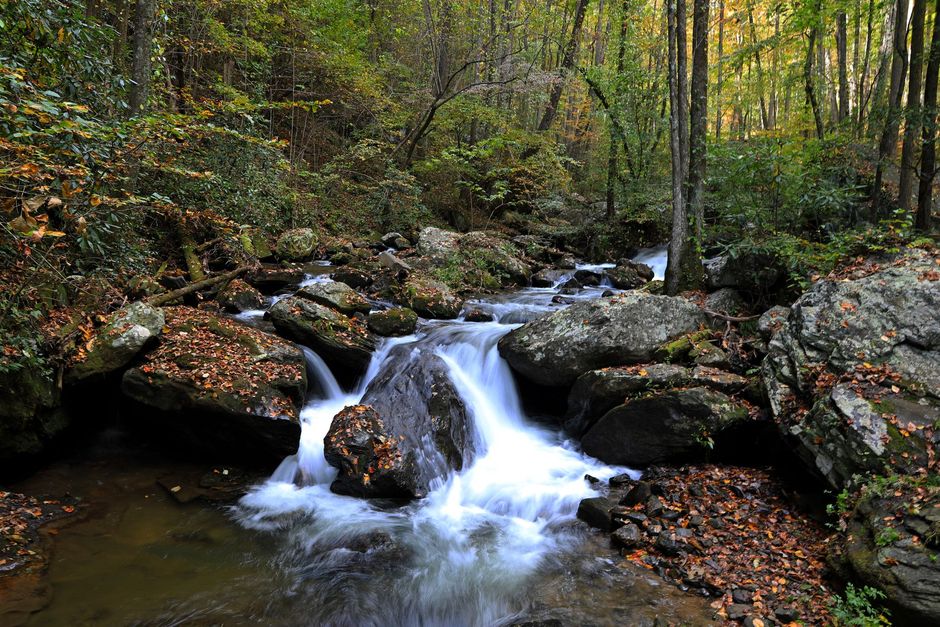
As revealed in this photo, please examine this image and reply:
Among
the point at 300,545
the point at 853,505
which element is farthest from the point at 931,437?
the point at 300,545

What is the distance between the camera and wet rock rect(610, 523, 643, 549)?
506 cm

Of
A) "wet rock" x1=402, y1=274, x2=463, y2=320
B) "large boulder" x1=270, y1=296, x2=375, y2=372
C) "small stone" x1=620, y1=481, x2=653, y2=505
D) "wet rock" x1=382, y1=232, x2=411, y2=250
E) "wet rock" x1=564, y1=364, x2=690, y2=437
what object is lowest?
"small stone" x1=620, y1=481, x2=653, y2=505

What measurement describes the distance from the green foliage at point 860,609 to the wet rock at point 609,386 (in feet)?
9.77

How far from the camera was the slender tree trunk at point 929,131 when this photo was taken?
8203mm

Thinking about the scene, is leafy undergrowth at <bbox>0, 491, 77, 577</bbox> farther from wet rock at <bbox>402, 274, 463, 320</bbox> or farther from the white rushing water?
wet rock at <bbox>402, 274, 463, 320</bbox>

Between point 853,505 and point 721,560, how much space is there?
1.28 metres

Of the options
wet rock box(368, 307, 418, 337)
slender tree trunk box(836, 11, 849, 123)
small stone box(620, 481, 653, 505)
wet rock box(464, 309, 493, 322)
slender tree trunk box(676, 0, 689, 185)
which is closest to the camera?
small stone box(620, 481, 653, 505)

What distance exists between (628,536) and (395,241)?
489 inches

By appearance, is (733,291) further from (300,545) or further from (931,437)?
(300,545)

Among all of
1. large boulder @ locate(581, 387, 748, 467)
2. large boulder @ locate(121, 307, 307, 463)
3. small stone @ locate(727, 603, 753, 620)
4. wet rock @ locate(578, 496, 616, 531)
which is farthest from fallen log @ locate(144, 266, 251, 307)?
small stone @ locate(727, 603, 753, 620)

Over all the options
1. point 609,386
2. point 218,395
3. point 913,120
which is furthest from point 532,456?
point 913,120

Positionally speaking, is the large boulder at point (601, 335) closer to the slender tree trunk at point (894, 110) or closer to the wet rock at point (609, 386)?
the wet rock at point (609, 386)

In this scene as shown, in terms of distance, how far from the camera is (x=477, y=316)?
35.3 ft

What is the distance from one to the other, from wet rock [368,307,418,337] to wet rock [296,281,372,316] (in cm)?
39
